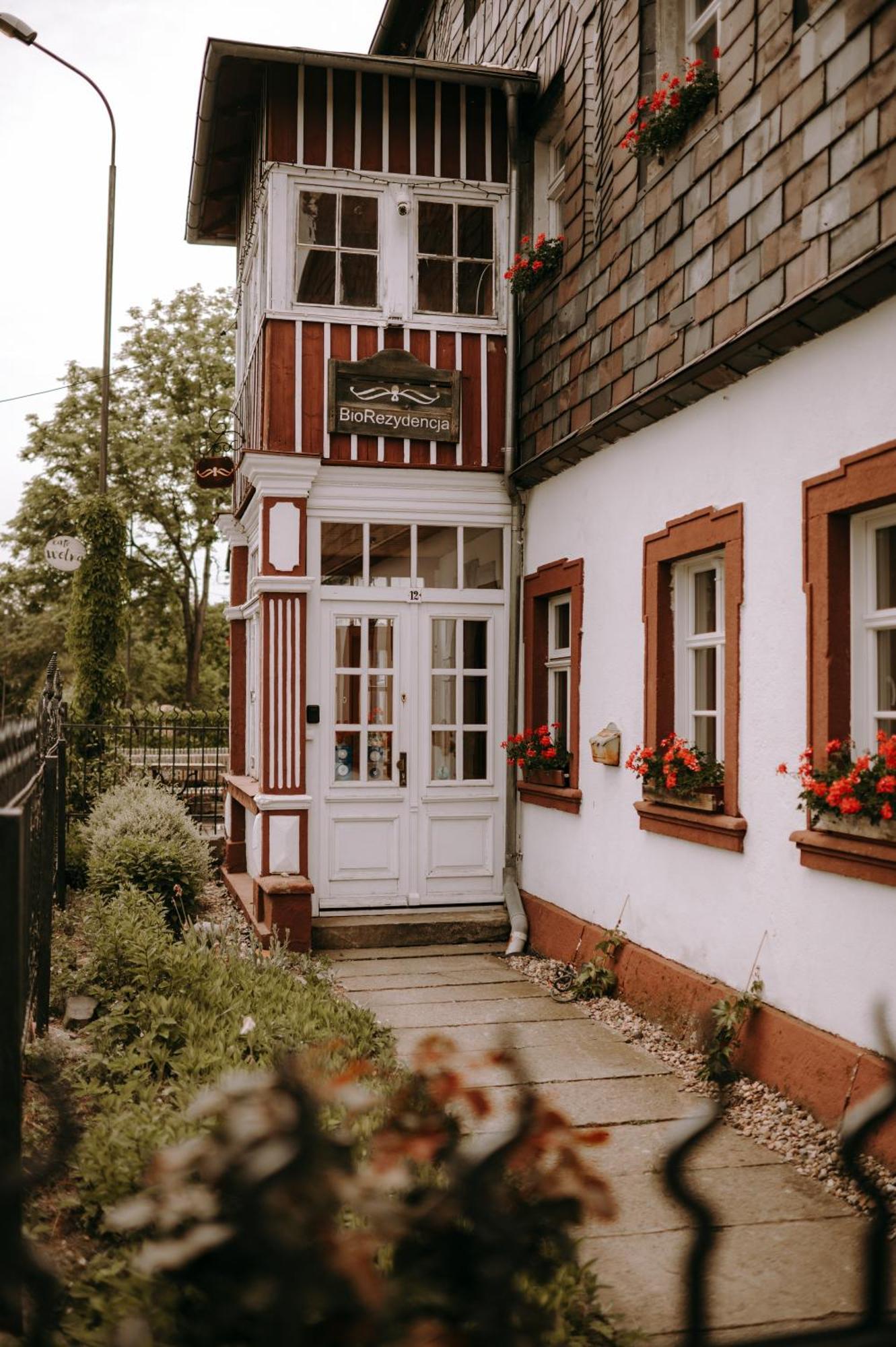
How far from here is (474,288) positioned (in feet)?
31.0

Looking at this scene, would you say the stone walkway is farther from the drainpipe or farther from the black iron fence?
the black iron fence

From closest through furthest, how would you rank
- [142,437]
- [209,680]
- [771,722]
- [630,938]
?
[771,722], [630,938], [142,437], [209,680]

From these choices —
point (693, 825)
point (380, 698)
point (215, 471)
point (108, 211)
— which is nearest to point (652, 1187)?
point (693, 825)

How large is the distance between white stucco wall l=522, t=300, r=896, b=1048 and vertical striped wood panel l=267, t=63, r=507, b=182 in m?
3.05

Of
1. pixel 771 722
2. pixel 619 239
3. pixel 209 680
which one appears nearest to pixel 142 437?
pixel 209 680

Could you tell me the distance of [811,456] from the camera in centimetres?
534

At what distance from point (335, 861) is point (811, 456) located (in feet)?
16.6

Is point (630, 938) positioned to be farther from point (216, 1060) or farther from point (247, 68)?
point (247, 68)

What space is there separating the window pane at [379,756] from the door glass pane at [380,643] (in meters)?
0.52

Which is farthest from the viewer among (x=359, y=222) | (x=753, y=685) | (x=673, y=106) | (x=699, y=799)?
(x=359, y=222)

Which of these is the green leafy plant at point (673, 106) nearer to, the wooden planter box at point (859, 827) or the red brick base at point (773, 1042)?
the wooden planter box at point (859, 827)

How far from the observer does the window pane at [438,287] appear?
9.34m

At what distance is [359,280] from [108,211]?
33.2 feet

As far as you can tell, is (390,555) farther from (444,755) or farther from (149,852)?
(149,852)
